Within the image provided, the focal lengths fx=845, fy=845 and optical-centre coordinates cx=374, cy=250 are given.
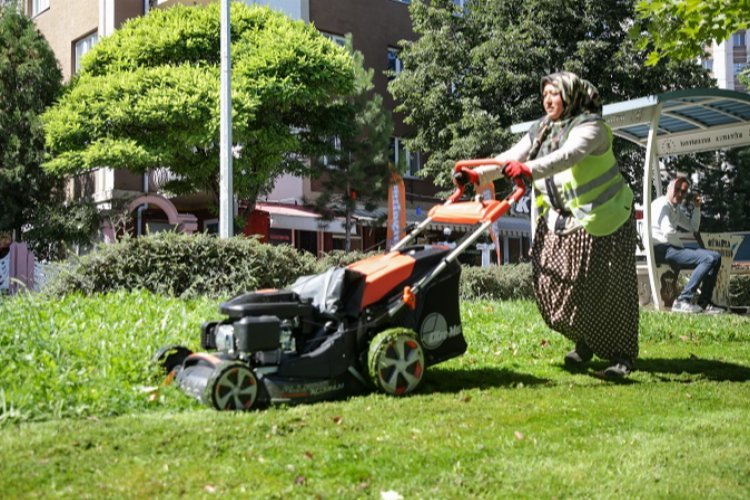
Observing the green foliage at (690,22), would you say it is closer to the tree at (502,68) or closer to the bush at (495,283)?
the bush at (495,283)

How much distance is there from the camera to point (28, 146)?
2152 cm

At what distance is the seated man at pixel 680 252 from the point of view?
34.5 ft

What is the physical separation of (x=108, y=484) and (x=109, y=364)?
7.27 ft

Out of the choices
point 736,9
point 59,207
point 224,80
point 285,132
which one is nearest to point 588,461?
point 736,9

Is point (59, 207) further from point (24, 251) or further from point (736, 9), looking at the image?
point (736, 9)

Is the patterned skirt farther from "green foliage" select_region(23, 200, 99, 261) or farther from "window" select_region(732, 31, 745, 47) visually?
"window" select_region(732, 31, 745, 47)

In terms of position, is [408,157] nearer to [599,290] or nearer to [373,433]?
[599,290]

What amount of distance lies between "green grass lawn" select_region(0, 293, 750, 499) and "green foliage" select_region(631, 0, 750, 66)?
322 centimetres

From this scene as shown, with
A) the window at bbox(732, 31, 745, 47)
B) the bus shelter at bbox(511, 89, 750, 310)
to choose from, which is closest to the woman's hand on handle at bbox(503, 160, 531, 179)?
Answer: the bus shelter at bbox(511, 89, 750, 310)

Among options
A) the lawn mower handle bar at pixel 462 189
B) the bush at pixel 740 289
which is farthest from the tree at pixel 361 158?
the lawn mower handle bar at pixel 462 189

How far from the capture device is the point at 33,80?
872 inches

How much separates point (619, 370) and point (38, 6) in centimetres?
2958

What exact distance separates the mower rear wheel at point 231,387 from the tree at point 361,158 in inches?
657

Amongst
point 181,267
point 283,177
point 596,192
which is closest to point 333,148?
point 283,177
